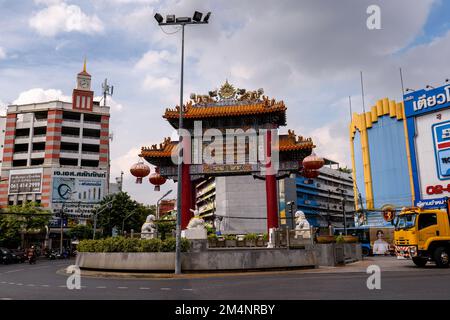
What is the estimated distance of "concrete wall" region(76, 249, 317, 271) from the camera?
18203mm

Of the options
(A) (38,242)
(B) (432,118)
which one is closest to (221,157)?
(B) (432,118)

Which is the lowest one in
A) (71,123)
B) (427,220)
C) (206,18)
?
(427,220)

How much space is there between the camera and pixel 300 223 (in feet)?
76.8

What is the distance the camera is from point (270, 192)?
1078 inches

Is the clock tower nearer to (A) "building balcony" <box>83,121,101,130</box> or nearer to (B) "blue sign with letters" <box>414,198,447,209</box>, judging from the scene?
(A) "building balcony" <box>83,121,101,130</box>

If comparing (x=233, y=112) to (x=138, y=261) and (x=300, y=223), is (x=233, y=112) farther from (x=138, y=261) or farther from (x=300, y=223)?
(x=138, y=261)

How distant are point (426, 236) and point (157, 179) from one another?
18.6 meters

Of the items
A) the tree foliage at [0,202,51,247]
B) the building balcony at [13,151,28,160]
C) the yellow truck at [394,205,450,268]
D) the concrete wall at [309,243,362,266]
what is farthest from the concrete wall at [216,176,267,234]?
the yellow truck at [394,205,450,268]

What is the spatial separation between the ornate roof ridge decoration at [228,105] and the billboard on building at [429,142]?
2133 cm

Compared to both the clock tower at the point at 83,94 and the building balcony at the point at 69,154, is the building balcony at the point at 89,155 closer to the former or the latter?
the building balcony at the point at 69,154

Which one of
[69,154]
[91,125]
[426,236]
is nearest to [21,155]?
[69,154]

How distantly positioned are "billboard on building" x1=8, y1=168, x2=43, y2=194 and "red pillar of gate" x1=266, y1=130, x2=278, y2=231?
44397mm

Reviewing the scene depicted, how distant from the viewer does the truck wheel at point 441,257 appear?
1842 centimetres

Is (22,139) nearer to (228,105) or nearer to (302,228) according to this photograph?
(228,105)
